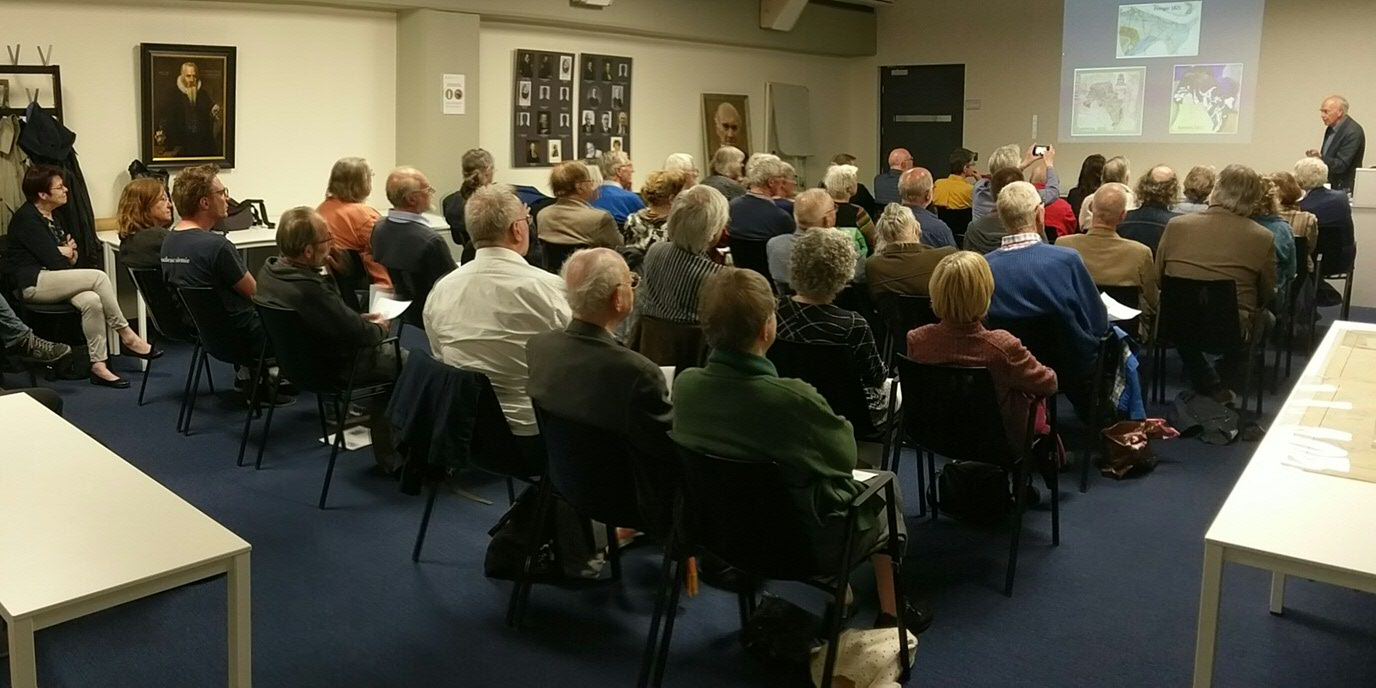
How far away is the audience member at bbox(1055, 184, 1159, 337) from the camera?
16.2 feet

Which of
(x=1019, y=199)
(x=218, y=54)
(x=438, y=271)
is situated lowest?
(x=438, y=271)

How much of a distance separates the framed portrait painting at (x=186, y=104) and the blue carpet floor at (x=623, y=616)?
3.44m

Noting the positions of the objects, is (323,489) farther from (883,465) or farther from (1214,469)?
(1214,469)

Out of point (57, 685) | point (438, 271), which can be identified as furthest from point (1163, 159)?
point (57, 685)

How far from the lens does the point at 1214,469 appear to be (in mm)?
4684

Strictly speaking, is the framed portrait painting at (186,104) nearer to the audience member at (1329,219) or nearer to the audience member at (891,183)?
the audience member at (891,183)

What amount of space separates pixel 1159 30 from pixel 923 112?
264cm

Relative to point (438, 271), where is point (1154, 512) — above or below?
below

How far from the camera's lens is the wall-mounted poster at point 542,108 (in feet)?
29.9

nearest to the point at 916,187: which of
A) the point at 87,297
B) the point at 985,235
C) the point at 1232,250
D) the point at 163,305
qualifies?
the point at 985,235

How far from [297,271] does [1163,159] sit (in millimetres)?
8928

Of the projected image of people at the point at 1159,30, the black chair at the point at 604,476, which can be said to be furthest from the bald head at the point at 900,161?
the black chair at the point at 604,476

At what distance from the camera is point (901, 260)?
4688 mm

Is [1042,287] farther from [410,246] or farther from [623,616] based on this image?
[410,246]
